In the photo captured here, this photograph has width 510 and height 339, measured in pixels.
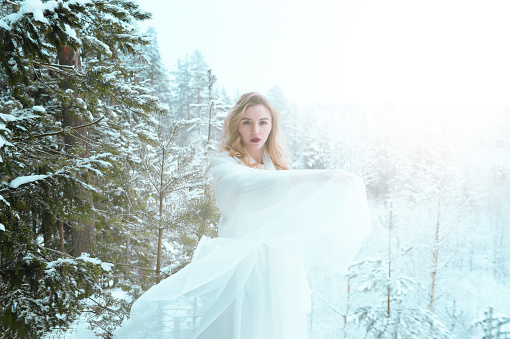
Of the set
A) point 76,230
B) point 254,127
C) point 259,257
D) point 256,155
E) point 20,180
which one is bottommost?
point 76,230

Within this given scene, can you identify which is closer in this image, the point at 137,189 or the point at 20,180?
the point at 20,180

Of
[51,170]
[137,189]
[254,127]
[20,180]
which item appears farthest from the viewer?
[137,189]

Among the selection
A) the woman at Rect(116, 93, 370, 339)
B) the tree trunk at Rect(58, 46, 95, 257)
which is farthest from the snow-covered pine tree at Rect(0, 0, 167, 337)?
the woman at Rect(116, 93, 370, 339)

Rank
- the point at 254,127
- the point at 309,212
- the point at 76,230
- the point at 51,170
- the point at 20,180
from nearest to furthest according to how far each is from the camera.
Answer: the point at 309,212 → the point at 254,127 → the point at 20,180 → the point at 51,170 → the point at 76,230

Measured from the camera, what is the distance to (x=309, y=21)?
1620cm

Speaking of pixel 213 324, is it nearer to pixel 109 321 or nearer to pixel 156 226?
pixel 109 321

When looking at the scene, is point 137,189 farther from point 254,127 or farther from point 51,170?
point 254,127

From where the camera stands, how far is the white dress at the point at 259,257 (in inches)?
35.1

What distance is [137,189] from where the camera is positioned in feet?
17.0

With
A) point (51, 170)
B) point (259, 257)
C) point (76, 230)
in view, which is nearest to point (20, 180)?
point (51, 170)

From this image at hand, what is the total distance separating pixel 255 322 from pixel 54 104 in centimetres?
438

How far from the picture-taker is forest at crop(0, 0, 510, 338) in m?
2.08

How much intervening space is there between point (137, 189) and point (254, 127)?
446cm

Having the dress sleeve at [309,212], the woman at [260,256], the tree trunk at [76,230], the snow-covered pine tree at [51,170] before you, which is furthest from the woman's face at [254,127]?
the tree trunk at [76,230]
